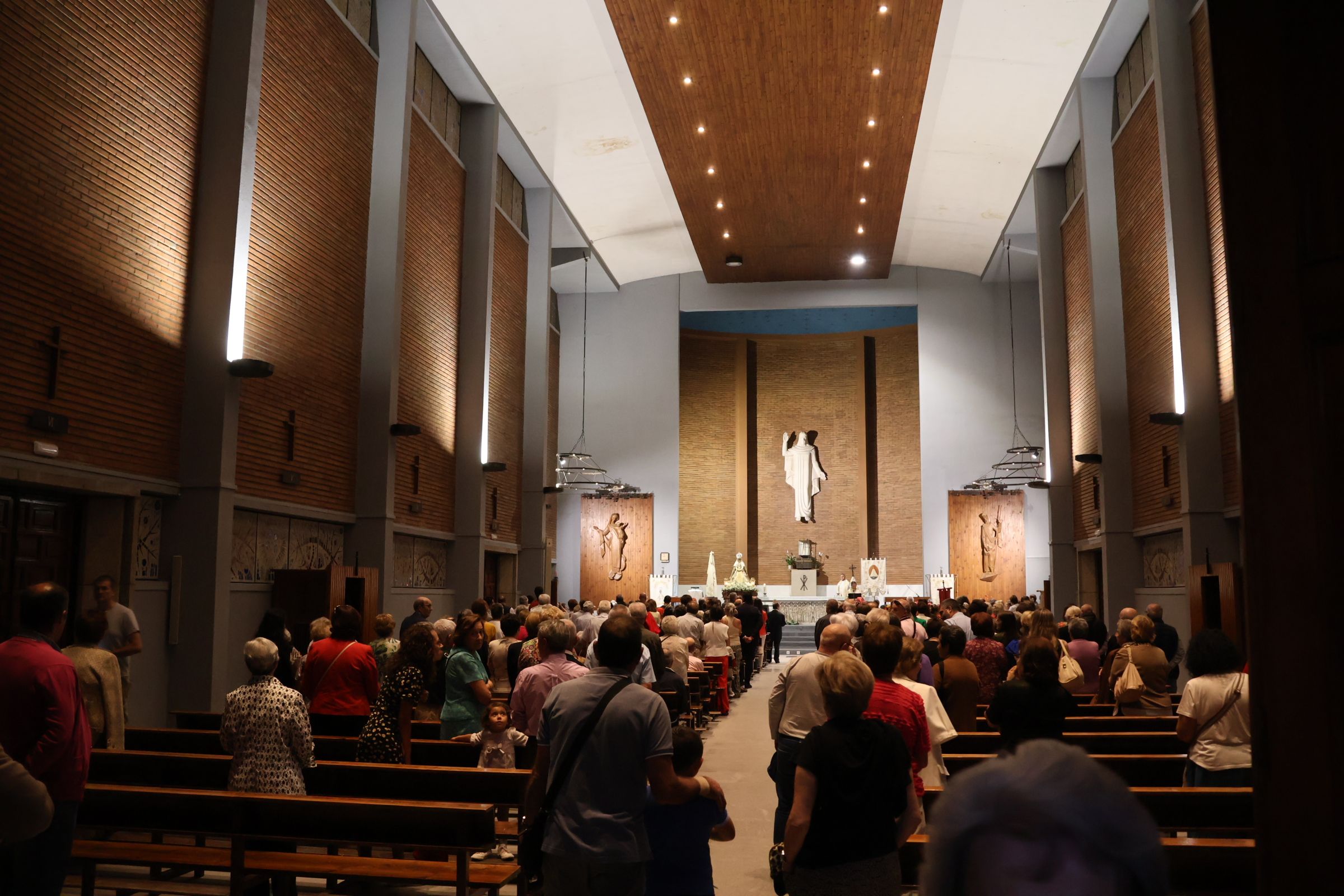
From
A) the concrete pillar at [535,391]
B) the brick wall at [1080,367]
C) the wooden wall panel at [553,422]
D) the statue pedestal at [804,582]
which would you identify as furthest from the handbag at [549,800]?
the statue pedestal at [804,582]

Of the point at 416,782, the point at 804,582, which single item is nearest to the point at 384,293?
the point at 416,782

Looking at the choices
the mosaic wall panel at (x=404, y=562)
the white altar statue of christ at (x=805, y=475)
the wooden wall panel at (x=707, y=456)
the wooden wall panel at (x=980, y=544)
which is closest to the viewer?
the mosaic wall panel at (x=404, y=562)

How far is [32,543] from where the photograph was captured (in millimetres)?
7816

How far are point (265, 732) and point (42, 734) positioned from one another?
1199 millimetres

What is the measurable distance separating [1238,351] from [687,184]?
18.5 m

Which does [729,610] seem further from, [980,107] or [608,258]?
[608,258]

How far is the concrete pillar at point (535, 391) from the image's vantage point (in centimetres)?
2036

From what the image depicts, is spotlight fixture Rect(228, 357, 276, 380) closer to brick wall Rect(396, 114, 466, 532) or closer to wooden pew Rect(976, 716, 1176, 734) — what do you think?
brick wall Rect(396, 114, 466, 532)

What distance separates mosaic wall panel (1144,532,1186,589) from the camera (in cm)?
1309

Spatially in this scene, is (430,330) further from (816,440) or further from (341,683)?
(816,440)

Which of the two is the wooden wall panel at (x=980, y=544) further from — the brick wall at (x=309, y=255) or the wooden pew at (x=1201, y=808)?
the wooden pew at (x=1201, y=808)

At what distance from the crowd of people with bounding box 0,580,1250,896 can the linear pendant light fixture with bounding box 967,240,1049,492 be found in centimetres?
1547

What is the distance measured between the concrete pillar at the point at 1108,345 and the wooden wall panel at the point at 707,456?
12.7 metres

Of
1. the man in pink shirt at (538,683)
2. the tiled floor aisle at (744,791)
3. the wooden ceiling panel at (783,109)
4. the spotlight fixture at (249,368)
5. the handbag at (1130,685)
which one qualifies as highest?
the wooden ceiling panel at (783,109)
